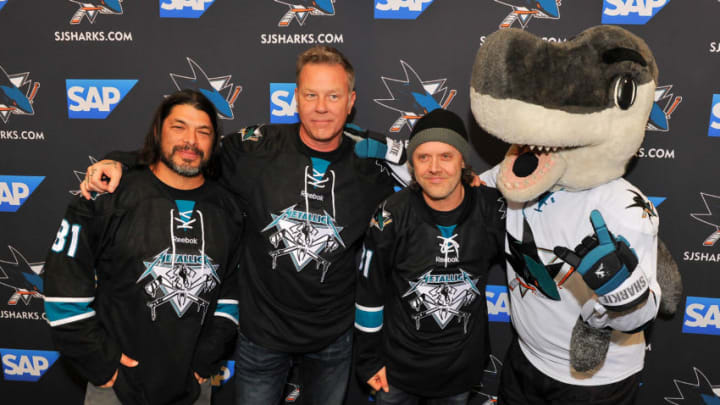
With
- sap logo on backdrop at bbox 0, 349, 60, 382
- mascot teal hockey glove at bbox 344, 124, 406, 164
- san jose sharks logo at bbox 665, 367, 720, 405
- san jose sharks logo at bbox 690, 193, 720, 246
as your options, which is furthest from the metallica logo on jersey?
san jose sharks logo at bbox 665, 367, 720, 405

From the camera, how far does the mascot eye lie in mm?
1484

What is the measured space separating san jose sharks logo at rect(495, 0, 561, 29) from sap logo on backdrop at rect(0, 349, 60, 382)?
10.2ft

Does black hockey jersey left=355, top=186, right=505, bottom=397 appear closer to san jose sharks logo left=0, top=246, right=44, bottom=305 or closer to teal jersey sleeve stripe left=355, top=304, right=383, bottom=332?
teal jersey sleeve stripe left=355, top=304, right=383, bottom=332

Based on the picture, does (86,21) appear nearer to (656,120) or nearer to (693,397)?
(656,120)

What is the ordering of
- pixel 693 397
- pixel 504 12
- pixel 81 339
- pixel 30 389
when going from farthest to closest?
1. pixel 30 389
2. pixel 693 397
3. pixel 504 12
4. pixel 81 339

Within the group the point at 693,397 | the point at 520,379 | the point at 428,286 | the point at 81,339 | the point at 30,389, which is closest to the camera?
the point at 81,339

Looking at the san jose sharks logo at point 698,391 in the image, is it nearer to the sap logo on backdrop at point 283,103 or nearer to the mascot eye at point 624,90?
the mascot eye at point 624,90

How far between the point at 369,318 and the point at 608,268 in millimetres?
948

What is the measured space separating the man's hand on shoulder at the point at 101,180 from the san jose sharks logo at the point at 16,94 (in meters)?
1.10

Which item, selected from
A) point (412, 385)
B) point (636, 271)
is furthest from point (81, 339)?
point (636, 271)

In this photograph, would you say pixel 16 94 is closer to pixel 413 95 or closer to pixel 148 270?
pixel 148 270

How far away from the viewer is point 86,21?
2.34 metres

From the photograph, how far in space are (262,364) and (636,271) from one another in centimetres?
151

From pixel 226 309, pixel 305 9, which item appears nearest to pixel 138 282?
pixel 226 309
